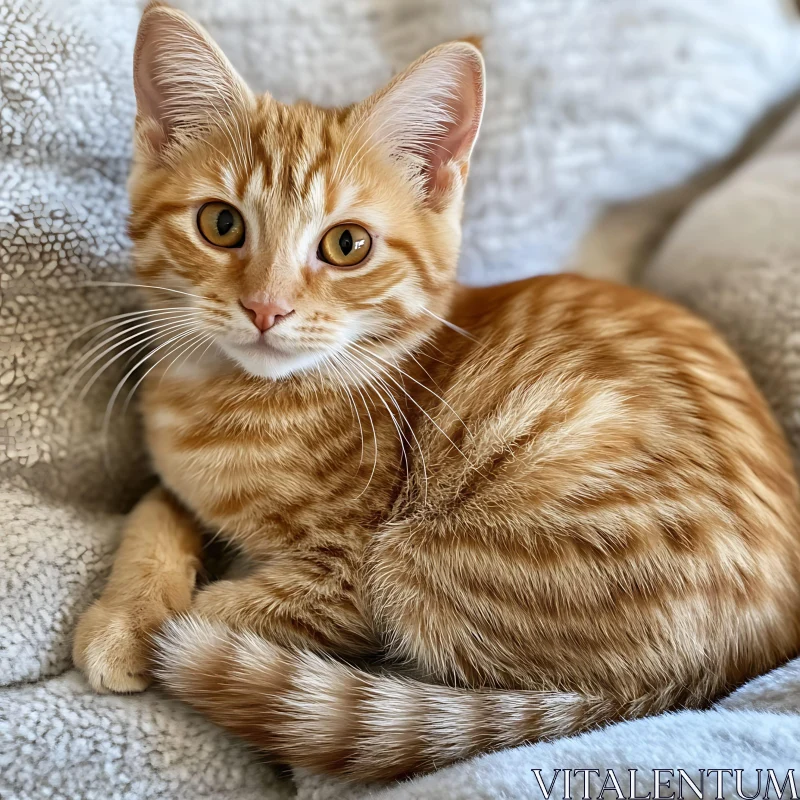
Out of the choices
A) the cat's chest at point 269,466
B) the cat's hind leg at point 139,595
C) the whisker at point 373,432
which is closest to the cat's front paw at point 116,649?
the cat's hind leg at point 139,595

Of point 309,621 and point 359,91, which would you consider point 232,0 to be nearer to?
point 359,91

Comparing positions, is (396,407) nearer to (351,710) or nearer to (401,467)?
(401,467)

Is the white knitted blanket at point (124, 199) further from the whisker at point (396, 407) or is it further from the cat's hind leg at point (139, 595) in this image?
the whisker at point (396, 407)

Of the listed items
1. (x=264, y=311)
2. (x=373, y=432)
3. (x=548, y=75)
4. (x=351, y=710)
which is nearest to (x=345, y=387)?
(x=373, y=432)

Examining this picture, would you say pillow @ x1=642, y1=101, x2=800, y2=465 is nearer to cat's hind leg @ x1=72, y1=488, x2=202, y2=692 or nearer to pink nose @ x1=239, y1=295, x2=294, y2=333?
pink nose @ x1=239, y1=295, x2=294, y2=333

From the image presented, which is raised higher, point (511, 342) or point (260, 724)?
point (511, 342)

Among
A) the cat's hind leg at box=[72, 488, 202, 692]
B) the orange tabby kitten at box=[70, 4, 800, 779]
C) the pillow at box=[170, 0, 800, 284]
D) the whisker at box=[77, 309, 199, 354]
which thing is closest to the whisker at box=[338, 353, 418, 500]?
the orange tabby kitten at box=[70, 4, 800, 779]

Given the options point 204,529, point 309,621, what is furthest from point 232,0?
point 309,621
